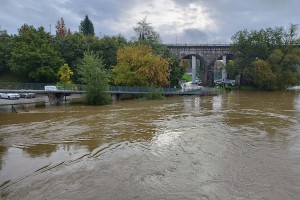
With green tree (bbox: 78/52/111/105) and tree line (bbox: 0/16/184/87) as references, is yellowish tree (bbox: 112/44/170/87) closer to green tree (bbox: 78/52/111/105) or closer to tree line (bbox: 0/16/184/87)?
tree line (bbox: 0/16/184/87)

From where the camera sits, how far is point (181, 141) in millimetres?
17844

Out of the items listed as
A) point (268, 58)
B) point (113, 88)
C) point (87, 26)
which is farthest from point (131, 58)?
point (87, 26)

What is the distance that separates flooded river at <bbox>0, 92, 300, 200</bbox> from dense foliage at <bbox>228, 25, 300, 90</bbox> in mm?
39464

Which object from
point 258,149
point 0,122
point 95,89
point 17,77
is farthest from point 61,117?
point 17,77

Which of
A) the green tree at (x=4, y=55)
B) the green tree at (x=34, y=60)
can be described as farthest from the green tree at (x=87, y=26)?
the green tree at (x=34, y=60)

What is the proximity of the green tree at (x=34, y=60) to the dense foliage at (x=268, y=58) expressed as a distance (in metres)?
37.9

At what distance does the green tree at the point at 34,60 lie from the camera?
47.3m

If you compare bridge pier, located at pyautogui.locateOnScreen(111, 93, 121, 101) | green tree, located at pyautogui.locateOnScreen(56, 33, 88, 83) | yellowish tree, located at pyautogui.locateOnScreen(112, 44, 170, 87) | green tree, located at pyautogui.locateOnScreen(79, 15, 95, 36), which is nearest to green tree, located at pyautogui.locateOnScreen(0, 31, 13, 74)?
green tree, located at pyautogui.locateOnScreen(56, 33, 88, 83)

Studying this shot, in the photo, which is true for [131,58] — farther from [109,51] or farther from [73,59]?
[73,59]

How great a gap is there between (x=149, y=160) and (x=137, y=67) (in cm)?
3442

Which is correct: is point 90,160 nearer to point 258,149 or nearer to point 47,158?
point 47,158

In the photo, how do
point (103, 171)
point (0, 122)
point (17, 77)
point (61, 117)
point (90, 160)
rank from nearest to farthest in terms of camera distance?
point (103, 171) < point (90, 160) < point (0, 122) < point (61, 117) < point (17, 77)

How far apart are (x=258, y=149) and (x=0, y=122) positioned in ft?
66.4

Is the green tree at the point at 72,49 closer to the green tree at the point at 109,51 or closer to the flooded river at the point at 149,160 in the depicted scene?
the green tree at the point at 109,51
